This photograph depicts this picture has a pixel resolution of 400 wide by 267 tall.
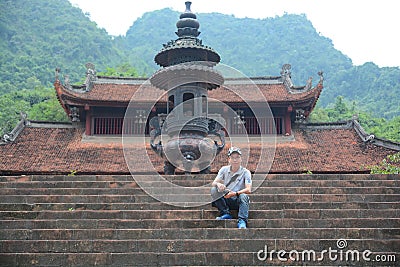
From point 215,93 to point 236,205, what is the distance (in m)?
13.4

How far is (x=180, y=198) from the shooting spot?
7.96 m

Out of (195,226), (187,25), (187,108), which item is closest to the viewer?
(195,226)

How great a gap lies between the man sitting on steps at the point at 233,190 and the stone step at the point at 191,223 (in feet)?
0.75

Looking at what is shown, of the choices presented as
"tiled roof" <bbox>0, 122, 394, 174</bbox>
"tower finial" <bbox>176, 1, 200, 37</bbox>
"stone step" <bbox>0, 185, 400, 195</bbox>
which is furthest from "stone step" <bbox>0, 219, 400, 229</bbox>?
"tiled roof" <bbox>0, 122, 394, 174</bbox>

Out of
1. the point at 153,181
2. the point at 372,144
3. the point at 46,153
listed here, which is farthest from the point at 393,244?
the point at 46,153

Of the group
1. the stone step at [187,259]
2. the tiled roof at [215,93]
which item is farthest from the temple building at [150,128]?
the stone step at [187,259]

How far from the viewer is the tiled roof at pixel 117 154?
54.7 feet

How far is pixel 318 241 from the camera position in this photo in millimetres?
5938

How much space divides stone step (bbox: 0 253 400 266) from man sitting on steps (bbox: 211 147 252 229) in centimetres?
93

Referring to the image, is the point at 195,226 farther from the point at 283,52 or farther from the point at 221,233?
Result: the point at 283,52

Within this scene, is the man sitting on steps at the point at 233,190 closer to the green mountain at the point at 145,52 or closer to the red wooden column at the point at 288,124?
the red wooden column at the point at 288,124

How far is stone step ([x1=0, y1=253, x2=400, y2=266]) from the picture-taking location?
560 centimetres

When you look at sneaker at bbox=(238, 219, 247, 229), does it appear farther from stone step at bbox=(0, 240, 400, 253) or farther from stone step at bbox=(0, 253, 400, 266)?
stone step at bbox=(0, 253, 400, 266)

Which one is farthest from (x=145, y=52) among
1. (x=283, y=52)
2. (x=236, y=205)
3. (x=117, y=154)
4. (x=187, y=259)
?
(x=187, y=259)
